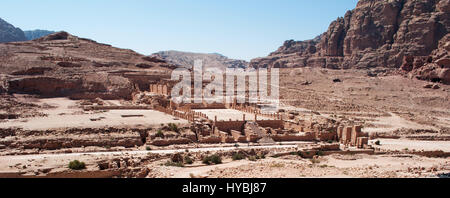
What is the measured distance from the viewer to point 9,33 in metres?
115

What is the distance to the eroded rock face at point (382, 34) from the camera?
231 feet

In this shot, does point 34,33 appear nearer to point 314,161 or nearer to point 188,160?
point 188,160

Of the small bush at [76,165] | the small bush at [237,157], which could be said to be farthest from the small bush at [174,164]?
the small bush at [76,165]

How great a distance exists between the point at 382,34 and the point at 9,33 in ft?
333

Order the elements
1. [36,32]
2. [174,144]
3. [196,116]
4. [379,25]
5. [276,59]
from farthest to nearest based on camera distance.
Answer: [36,32]
[276,59]
[379,25]
[196,116]
[174,144]

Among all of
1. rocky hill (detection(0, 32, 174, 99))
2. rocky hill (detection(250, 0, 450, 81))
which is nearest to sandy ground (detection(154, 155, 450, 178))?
rocky hill (detection(0, 32, 174, 99))

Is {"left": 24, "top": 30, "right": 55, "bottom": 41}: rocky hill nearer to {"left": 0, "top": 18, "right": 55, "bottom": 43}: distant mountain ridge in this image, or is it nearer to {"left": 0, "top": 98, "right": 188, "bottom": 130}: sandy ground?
{"left": 0, "top": 18, "right": 55, "bottom": 43}: distant mountain ridge

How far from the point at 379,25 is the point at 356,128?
6082cm

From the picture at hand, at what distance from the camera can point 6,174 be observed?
15.1 metres

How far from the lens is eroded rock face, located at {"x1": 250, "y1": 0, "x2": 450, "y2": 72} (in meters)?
70.4

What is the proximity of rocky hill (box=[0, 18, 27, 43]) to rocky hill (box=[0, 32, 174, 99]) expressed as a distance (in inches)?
2381

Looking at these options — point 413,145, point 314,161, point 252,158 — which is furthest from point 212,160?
point 413,145

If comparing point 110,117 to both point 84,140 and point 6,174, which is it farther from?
point 6,174
